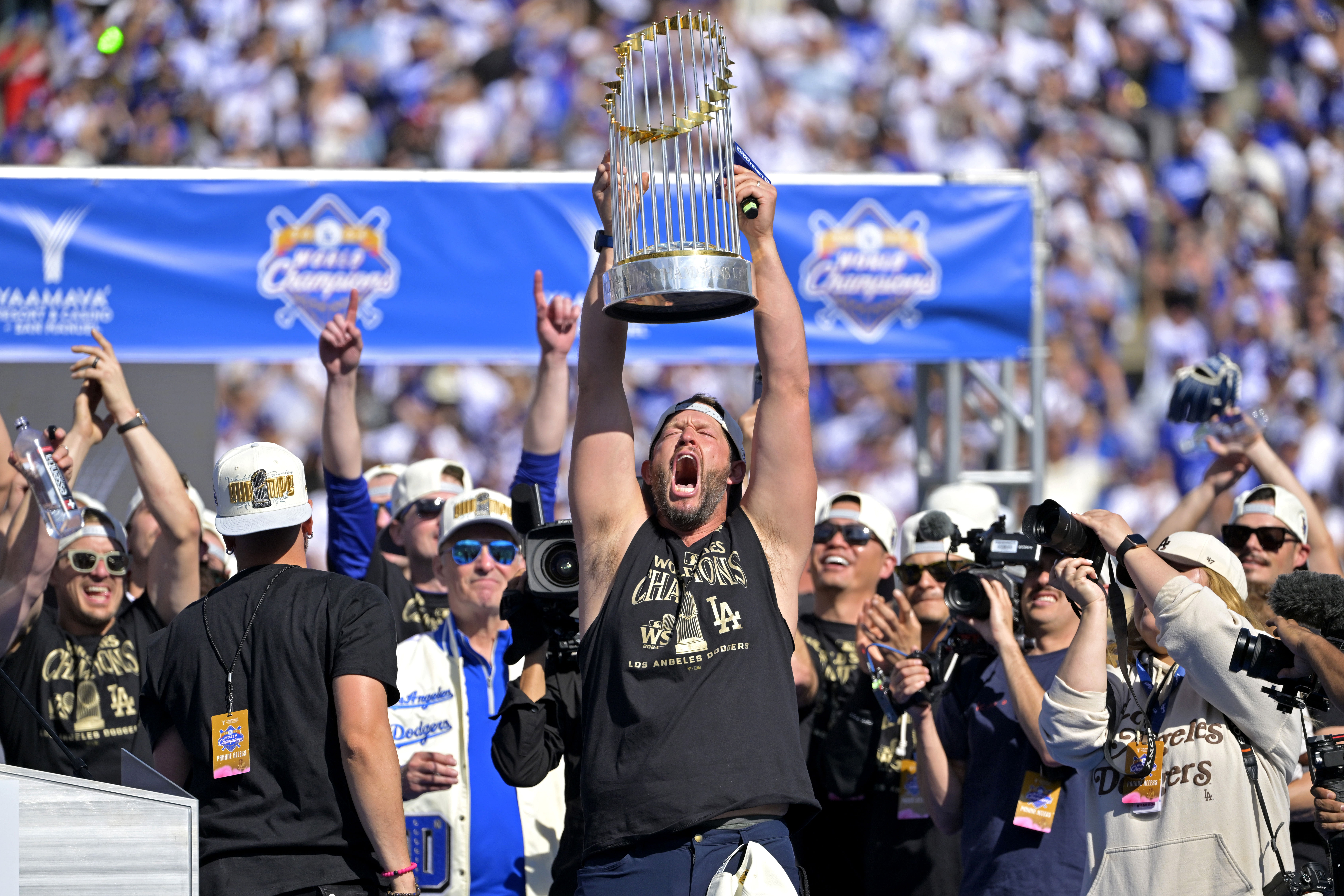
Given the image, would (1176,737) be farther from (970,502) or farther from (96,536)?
(96,536)

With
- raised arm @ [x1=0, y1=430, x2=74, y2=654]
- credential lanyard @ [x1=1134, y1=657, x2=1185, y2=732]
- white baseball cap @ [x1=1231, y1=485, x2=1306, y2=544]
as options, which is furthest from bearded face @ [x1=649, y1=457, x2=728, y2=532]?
white baseball cap @ [x1=1231, y1=485, x2=1306, y2=544]

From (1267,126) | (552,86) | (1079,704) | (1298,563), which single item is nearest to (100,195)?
(1079,704)

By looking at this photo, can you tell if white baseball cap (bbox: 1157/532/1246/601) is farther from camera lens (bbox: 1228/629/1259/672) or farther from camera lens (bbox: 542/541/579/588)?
camera lens (bbox: 542/541/579/588)

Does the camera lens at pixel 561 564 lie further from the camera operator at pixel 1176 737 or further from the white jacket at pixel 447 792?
the camera operator at pixel 1176 737

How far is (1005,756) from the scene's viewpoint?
4477mm

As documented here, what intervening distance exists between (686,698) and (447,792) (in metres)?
1.65

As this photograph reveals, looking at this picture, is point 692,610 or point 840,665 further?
point 840,665

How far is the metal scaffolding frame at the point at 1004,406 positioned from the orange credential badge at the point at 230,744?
427 centimetres

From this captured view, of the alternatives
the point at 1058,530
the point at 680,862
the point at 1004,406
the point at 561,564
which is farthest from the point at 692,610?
the point at 1004,406

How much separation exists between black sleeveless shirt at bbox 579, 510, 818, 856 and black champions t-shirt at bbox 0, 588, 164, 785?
2.02 m

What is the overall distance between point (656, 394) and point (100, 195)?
6.20 m

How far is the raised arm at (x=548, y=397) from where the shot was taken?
534 centimetres

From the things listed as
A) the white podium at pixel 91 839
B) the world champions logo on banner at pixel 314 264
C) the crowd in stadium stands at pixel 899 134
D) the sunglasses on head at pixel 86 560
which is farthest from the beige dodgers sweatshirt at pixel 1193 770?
the crowd in stadium stands at pixel 899 134

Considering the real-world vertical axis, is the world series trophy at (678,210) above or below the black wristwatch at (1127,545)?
above
